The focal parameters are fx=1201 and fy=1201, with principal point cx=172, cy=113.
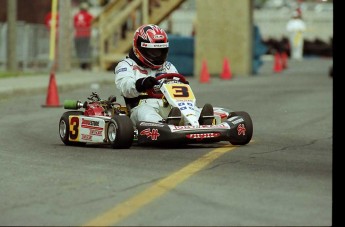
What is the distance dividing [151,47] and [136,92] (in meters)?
0.60

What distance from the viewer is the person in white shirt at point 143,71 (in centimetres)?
1305

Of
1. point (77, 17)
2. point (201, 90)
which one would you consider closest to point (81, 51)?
point (77, 17)

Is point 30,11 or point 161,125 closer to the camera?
point 161,125

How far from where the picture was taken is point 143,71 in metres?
13.7

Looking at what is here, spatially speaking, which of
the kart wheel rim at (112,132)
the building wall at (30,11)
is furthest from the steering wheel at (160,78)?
the building wall at (30,11)

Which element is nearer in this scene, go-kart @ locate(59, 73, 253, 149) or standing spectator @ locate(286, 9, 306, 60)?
go-kart @ locate(59, 73, 253, 149)

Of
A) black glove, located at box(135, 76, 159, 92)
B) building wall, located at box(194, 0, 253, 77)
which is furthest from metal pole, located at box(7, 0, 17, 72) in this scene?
black glove, located at box(135, 76, 159, 92)

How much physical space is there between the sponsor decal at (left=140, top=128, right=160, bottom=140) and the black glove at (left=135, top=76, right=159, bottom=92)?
0.68m

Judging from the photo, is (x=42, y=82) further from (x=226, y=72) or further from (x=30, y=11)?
(x=30, y=11)

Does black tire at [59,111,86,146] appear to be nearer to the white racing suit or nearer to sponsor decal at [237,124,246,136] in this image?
the white racing suit

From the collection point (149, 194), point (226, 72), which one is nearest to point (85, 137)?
point (149, 194)

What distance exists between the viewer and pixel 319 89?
86.2 feet

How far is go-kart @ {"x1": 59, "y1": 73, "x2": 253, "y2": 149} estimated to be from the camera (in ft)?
40.8

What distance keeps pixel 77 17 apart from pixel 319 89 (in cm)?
1290
